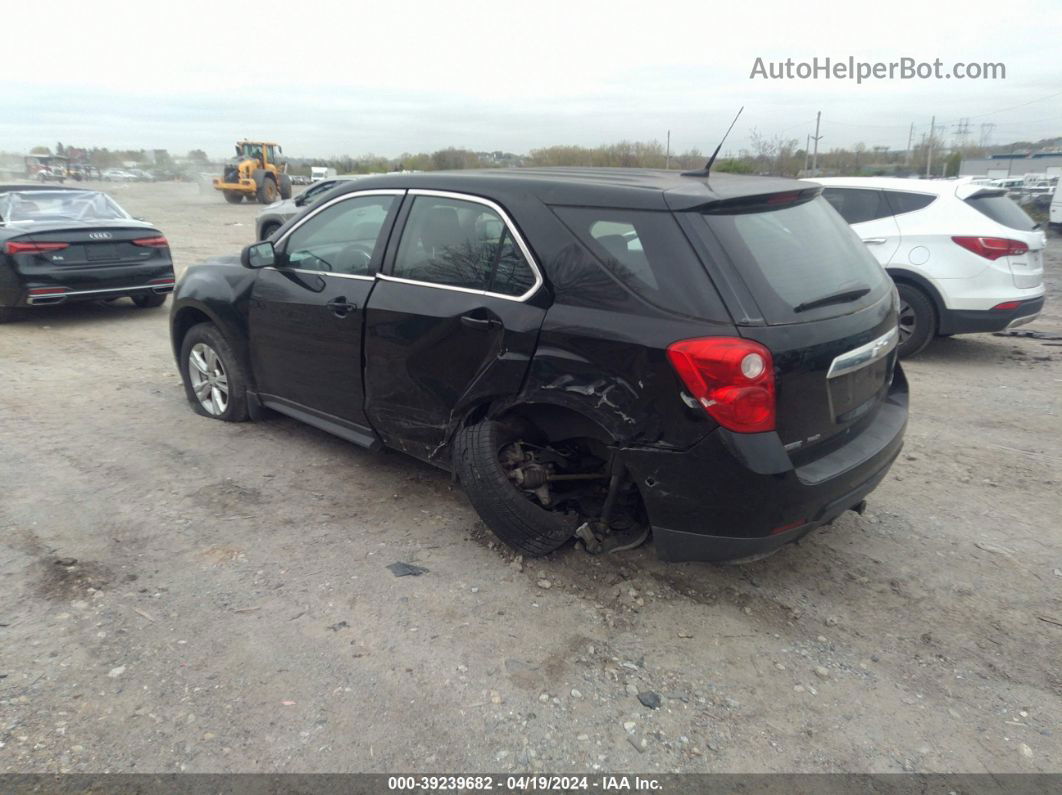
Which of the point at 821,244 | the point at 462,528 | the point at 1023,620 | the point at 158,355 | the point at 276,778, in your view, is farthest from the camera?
the point at 158,355

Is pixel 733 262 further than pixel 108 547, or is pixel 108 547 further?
pixel 108 547

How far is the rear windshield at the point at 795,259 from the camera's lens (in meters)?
3.03

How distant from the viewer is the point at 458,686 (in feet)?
9.32

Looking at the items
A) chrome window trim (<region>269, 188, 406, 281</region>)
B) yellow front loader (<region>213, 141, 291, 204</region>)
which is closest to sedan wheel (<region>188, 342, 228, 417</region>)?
chrome window trim (<region>269, 188, 406, 281</region>)

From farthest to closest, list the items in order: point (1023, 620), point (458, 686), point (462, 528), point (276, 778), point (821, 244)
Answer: point (462, 528)
point (821, 244)
point (1023, 620)
point (458, 686)
point (276, 778)

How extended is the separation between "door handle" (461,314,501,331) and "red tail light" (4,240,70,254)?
6.73 metres

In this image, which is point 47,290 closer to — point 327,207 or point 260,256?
point 260,256

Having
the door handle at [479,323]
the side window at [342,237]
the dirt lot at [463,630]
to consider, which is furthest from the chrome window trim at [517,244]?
the dirt lot at [463,630]

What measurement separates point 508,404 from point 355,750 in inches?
60.7

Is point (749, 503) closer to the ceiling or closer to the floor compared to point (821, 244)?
closer to the floor

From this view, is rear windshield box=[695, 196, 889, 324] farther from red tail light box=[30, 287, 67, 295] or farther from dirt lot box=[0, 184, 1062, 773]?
red tail light box=[30, 287, 67, 295]

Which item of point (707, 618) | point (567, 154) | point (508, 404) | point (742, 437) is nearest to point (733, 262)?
point (742, 437)

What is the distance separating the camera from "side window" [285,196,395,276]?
425 cm

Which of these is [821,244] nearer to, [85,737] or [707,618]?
[707,618]
